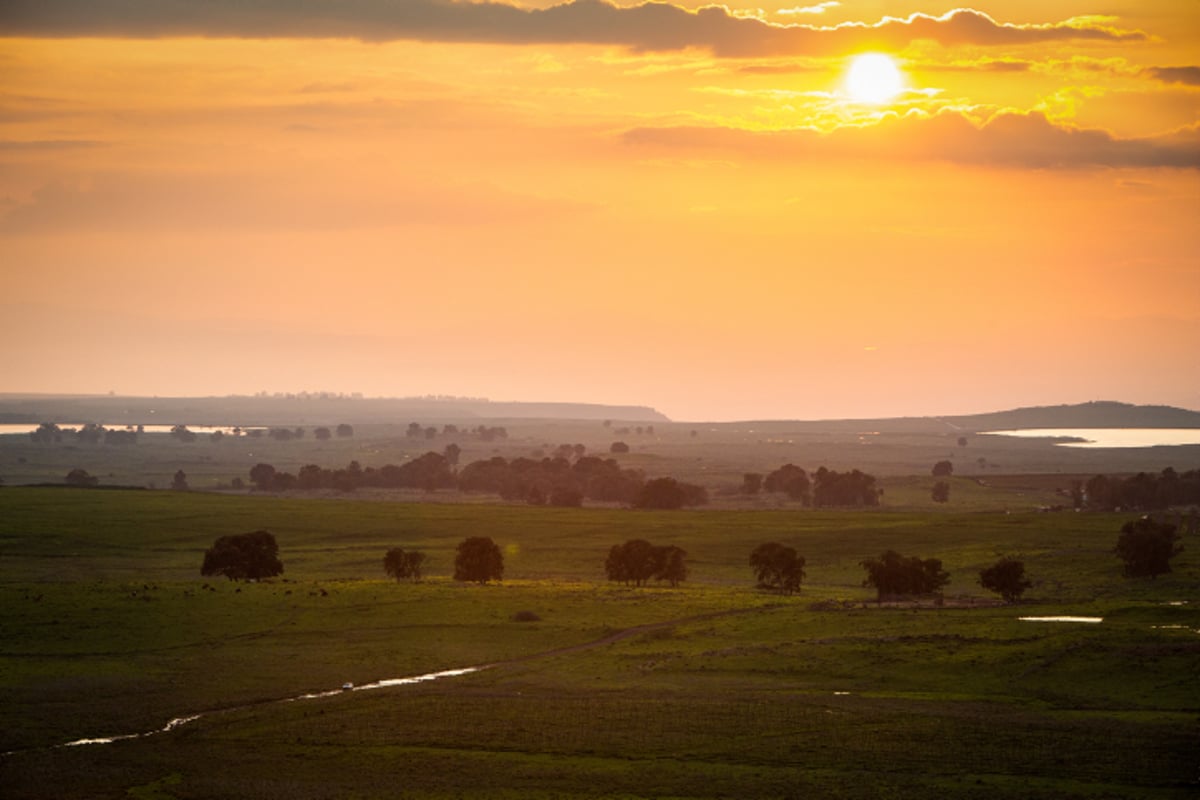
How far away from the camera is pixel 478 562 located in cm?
14612

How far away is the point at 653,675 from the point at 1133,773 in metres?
35.8

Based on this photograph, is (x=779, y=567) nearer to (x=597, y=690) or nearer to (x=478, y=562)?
(x=478, y=562)

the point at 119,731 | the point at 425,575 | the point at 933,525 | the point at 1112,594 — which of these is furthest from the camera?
the point at 933,525

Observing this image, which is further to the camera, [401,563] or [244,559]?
[401,563]

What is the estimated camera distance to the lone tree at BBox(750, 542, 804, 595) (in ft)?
472

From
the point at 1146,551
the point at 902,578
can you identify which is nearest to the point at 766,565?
the point at 902,578

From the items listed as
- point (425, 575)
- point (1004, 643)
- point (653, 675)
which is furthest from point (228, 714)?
point (425, 575)

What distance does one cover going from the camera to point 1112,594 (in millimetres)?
132500

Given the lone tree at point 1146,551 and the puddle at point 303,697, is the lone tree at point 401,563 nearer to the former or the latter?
the puddle at point 303,697

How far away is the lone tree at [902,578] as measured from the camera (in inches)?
5413

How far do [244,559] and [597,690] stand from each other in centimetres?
6762

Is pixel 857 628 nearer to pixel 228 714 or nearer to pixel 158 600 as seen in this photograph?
pixel 228 714

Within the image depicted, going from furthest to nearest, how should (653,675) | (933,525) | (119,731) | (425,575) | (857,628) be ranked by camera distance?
(933,525), (425,575), (857,628), (653,675), (119,731)

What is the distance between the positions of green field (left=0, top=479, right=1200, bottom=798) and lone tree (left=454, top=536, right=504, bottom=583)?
264 cm
